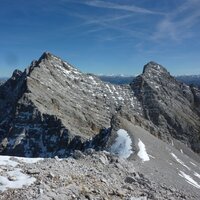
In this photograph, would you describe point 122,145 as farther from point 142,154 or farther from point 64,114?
point 64,114

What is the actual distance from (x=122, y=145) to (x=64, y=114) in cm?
7284

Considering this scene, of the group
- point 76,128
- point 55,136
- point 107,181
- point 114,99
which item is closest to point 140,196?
point 107,181

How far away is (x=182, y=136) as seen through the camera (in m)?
184

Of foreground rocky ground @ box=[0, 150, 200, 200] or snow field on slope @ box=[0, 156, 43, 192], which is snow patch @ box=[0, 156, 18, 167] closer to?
snow field on slope @ box=[0, 156, 43, 192]

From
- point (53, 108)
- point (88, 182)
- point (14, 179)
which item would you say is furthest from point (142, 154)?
point (53, 108)

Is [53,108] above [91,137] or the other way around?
above

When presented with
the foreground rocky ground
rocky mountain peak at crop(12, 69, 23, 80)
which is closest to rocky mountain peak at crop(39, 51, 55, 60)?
rocky mountain peak at crop(12, 69, 23, 80)

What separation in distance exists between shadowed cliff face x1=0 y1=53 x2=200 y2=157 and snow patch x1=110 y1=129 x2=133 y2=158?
74.1 inches

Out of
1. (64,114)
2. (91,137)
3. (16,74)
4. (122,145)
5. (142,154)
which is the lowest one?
(142,154)

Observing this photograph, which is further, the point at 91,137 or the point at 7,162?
the point at 91,137

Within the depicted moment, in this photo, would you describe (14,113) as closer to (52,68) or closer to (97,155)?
(52,68)

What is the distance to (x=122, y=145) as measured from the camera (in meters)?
60.3

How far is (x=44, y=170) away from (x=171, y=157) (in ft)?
144

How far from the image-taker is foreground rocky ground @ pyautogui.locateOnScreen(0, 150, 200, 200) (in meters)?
24.7
